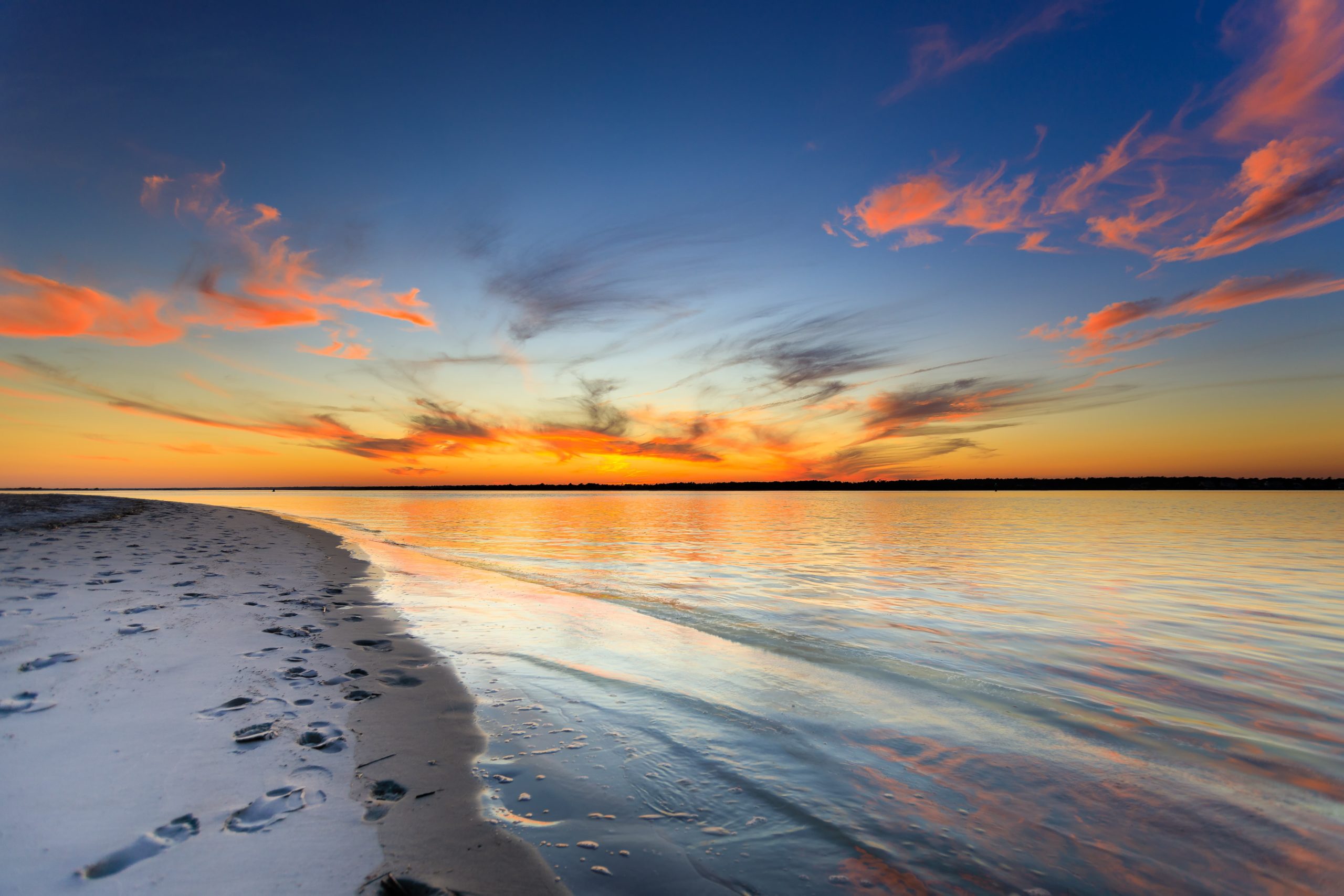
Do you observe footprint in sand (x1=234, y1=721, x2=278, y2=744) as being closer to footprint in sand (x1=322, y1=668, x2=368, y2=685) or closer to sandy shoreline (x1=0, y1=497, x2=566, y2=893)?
sandy shoreline (x1=0, y1=497, x2=566, y2=893)

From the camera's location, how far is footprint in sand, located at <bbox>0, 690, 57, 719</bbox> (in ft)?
13.9

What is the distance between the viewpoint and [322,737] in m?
4.28

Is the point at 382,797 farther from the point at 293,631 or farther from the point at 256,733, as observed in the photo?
the point at 293,631

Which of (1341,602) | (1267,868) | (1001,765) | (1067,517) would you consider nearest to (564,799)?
(1001,765)

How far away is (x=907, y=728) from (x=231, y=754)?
5485 millimetres

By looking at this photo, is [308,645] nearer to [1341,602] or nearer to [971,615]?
→ [971,615]

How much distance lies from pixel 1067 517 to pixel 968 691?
49700 mm

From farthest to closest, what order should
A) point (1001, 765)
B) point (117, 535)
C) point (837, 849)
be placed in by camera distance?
1. point (117, 535)
2. point (1001, 765)
3. point (837, 849)

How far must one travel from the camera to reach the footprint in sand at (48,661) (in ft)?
16.9

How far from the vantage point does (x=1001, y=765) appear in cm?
464

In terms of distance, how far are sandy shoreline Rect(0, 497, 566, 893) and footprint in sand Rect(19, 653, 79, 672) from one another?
0.07 feet

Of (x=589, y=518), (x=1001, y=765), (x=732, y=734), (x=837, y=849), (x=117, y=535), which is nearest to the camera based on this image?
(x=837, y=849)

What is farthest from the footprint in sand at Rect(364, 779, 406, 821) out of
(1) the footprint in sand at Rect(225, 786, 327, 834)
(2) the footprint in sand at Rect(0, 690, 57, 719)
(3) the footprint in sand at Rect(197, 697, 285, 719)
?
(2) the footprint in sand at Rect(0, 690, 57, 719)

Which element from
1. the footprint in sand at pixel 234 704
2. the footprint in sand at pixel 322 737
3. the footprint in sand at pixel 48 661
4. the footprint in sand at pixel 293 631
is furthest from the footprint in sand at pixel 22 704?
the footprint in sand at pixel 293 631
